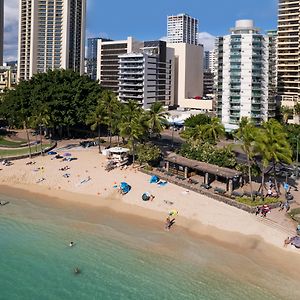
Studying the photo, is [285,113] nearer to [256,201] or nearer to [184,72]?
[184,72]

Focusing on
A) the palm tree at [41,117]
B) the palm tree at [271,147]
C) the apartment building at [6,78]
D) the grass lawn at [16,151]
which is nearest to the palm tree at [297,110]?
the palm tree at [41,117]

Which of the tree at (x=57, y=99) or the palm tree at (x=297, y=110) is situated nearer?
the tree at (x=57, y=99)

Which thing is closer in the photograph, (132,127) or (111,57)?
(132,127)

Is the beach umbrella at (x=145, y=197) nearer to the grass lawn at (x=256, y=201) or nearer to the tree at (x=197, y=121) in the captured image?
the grass lawn at (x=256, y=201)

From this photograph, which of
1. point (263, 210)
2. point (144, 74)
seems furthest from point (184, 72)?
point (263, 210)

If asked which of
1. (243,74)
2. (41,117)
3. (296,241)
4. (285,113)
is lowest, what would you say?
(296,241)

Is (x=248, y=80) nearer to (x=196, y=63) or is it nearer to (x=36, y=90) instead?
(x=36, y=90)

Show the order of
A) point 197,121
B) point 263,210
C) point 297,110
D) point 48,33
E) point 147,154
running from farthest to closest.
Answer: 1. point 48,33
2. point 297,110
3. point 197,121
4. point 147,154
5. point 263,210
